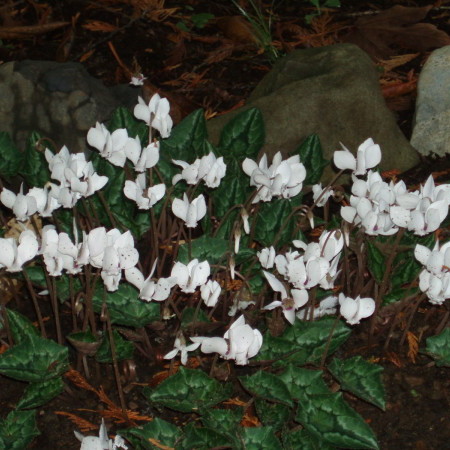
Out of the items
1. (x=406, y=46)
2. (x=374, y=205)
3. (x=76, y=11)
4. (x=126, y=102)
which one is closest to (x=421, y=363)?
(x=374, y=205)

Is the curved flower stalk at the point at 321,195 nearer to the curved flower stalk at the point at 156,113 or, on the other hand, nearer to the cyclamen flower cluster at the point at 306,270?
the cyclamen flower cluster at the point at 306,270

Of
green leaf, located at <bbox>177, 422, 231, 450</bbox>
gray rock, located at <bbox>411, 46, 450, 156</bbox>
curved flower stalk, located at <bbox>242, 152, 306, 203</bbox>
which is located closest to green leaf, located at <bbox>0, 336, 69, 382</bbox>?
green leaf, located at <bbox>177, 422, 231, 450</bbox>

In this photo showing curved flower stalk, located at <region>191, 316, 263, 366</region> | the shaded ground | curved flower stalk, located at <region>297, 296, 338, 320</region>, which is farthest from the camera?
the shaded ground

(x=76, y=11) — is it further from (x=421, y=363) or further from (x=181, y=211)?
(x=421, y=363)

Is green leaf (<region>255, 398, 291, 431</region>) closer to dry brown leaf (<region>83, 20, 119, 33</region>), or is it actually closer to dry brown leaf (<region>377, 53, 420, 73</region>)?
dry brown leaf (<region>377, 53, 420, 73</region>)

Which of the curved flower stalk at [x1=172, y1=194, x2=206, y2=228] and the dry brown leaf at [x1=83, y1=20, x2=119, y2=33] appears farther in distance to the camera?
the dry brown leaf at [x1=83, y1=20, x2=119, y2=33]

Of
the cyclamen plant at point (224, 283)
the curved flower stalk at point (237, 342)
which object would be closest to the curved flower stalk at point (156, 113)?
the cyclamen plant at point (224, 283)

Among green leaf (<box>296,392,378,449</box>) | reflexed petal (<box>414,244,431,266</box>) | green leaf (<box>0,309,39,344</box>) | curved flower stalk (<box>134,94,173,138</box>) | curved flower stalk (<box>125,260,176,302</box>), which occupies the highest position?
curved flower stalk (<box>134,94,173,138</box>)

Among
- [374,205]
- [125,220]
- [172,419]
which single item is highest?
[374,205]
